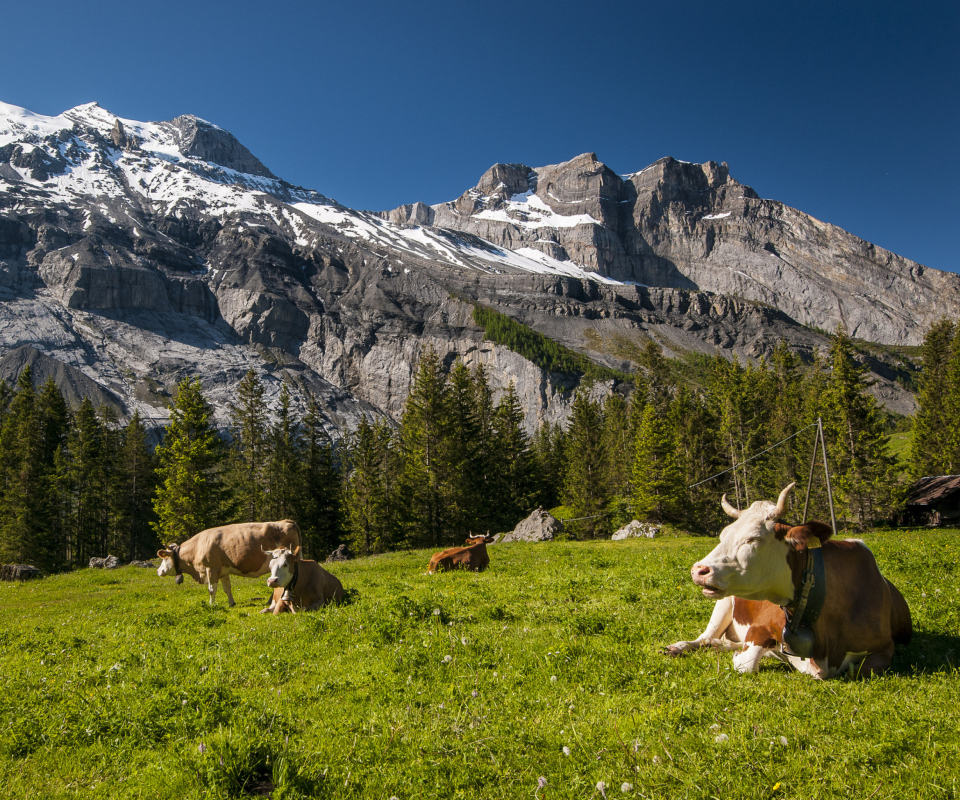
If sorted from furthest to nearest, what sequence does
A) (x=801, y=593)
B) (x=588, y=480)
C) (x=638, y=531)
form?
(x=588, y=480) < (x=638, y=531) < (x=801, y=593)

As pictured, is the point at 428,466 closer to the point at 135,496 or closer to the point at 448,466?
the point at 448,466

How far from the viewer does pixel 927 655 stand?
596 cm

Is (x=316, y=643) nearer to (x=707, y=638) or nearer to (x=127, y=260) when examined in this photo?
(x=707, y=638)

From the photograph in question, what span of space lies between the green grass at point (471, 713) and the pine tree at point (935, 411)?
167 ft

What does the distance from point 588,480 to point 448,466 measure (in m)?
16.8

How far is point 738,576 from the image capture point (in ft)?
17.3

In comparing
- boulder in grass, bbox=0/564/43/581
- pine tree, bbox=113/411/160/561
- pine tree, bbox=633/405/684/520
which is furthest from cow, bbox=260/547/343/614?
pine tree, bbox=113/411/160/561

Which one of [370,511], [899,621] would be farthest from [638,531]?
[899,621]

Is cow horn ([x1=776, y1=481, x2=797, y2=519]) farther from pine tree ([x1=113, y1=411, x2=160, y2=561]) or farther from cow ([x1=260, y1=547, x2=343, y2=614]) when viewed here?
pine tree ([x1=113, y1=411, x2=160, y2=561])

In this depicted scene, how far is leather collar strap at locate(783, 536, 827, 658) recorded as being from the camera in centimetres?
548

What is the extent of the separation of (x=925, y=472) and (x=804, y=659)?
57304mm

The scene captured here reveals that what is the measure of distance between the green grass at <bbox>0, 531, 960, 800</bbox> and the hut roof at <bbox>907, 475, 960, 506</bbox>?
109 ft

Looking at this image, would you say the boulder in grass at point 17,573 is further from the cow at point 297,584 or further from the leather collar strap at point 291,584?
the leather collar strap at point 291,584

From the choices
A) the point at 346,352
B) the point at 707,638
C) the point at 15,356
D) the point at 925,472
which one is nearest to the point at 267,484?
the point at 707,638
